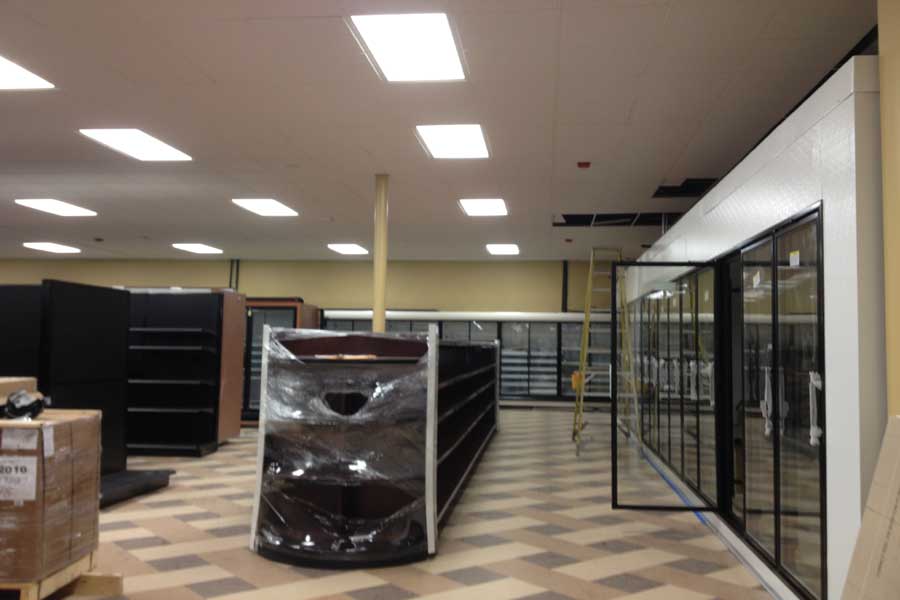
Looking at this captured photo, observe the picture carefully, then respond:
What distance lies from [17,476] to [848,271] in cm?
350

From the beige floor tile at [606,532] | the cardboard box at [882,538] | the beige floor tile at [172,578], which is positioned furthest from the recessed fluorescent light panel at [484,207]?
the cardboard box at [882,538]

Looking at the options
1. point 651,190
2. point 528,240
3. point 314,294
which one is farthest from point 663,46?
point 314,294

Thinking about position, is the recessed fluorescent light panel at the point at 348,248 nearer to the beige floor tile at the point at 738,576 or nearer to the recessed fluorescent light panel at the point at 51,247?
the recessed fluorescent light panel at the point at 51,247

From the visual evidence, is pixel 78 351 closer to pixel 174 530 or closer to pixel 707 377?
pixel 174 530

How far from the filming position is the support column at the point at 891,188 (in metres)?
2.53

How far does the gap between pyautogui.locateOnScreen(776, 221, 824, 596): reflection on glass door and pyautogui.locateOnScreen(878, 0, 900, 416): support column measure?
563mm

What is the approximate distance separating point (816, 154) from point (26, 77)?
4.90 meters

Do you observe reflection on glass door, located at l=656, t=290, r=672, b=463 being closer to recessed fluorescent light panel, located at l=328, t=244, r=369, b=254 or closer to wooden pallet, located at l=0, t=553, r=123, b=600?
wooden pallet, located at l=0, t=553, r=123, b=600

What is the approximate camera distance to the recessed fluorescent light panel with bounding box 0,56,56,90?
183 inches

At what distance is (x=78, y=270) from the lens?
1452 centimetres

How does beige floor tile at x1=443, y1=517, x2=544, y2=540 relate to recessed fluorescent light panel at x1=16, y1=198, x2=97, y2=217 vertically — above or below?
below

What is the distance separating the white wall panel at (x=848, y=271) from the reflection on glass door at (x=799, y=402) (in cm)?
26

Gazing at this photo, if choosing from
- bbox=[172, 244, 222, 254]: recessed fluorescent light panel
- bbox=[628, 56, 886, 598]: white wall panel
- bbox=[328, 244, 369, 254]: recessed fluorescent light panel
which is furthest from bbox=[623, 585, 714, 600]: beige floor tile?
bbox=[172, 244, 222, 254]: recessed fluorescent light panel

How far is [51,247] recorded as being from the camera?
1288 centimetres
